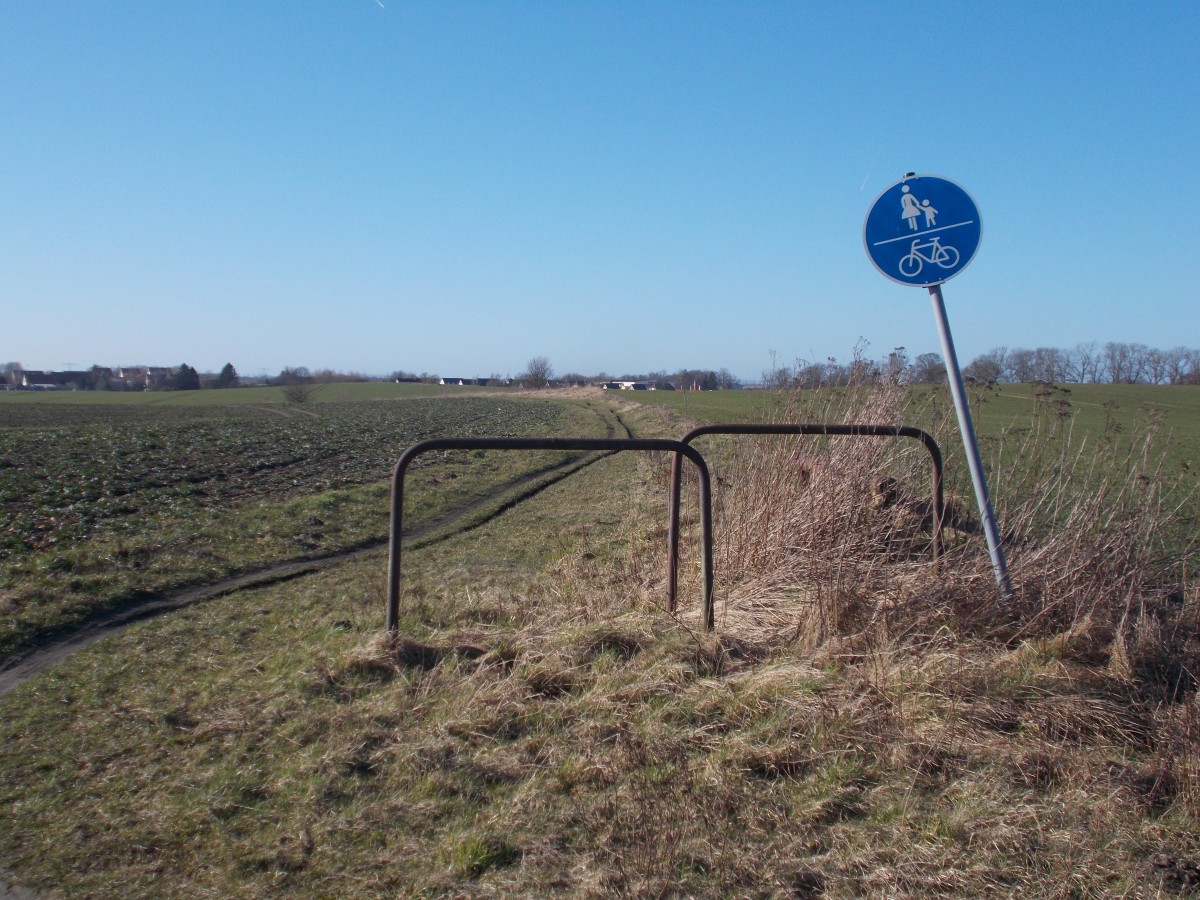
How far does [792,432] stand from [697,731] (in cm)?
266

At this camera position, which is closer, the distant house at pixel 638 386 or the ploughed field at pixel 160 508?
the ploughed field at pixel 160 508

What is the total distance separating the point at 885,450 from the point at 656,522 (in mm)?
3290

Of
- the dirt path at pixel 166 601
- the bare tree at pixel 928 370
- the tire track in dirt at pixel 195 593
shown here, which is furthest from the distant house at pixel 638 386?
the bare tree at pixel 928 370

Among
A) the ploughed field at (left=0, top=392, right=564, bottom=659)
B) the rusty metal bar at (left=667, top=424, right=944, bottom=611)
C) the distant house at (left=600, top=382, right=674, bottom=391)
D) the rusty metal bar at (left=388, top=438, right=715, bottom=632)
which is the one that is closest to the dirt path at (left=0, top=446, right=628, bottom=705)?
the ploughed field at (left=0, top=392, right=564, bottom=659)

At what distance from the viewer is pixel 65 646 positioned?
6.09 m

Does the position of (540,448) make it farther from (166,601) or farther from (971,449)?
(166,601)

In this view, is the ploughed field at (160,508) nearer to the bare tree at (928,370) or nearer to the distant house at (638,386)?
the bare tree at (928,370)

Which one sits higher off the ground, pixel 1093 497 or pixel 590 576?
pixel 1093 497

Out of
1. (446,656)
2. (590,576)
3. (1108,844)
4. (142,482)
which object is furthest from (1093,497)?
(142,482)

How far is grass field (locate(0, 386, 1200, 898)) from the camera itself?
307 centimetres

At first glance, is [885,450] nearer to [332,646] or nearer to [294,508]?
[332,646]

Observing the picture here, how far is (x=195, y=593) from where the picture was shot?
304 inches

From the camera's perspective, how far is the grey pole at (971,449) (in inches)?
206

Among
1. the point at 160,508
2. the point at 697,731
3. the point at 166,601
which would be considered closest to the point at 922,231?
the point at 697,731
